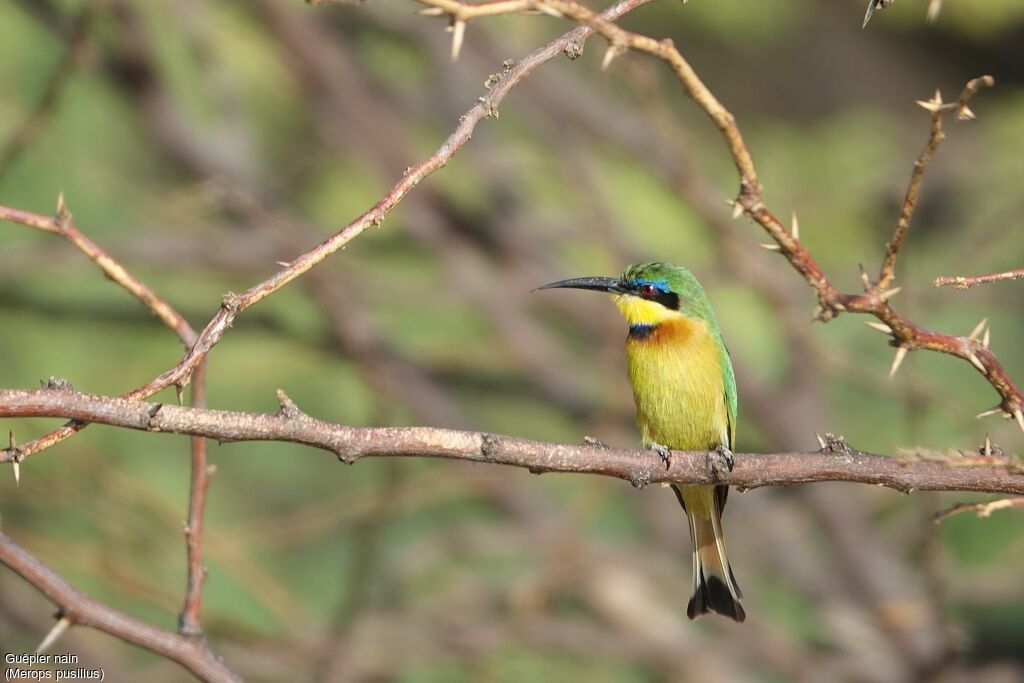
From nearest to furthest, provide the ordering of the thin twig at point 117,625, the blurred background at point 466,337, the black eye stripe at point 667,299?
the thin twig at point 117,625 < the black eye stripe at point 667,299 < the blurred background at point 466,337

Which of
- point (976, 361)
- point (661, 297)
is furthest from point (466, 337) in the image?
point (976, 361)

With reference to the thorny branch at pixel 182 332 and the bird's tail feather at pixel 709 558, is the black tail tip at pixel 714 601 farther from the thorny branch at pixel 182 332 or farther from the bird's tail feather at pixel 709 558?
the thorny branch at pixel 182 332

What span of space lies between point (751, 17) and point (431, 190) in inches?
77.9

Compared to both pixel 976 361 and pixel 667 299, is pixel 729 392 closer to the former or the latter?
pixel 667 299

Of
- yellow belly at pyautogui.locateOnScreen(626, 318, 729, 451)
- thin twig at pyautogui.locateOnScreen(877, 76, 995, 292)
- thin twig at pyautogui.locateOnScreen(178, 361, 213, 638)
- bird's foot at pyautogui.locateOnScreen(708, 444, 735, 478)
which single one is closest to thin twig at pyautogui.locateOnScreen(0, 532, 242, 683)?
thin twig at pyautogui.locateOnScreen(178, 361, 213, 638)

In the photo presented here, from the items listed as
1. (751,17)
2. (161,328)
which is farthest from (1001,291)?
(161,328)

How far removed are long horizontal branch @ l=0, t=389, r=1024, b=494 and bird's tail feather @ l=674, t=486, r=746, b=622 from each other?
1009 mm

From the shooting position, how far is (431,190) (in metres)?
5.72

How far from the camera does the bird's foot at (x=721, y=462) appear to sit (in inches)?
86.0

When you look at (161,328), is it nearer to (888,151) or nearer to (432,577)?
(432,577)

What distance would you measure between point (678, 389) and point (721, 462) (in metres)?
1.22

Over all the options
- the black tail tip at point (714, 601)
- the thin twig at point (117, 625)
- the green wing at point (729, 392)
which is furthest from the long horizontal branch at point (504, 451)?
the green wing at point (729, 392)

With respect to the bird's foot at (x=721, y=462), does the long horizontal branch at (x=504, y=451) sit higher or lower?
lower

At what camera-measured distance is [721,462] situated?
2266 millimetres
